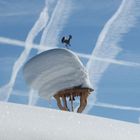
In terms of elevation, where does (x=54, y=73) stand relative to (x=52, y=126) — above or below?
below

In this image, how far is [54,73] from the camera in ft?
32.2

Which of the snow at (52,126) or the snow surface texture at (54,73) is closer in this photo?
the snow at (52,126)

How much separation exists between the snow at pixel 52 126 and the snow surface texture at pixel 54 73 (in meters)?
6.13

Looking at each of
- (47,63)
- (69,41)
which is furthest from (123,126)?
(69,41)

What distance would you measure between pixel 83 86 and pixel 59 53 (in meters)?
2.36

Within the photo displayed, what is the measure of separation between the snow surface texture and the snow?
6.13 meters

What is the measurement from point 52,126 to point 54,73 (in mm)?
6889

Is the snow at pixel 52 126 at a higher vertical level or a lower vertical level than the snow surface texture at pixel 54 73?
higher

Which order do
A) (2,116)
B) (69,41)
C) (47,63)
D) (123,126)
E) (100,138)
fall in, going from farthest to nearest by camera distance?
(69,41), (47,63), (123,126), (100,138), (2,116)

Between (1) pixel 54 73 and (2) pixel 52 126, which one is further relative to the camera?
(1) pixel 54 73

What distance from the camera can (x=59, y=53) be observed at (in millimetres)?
14289

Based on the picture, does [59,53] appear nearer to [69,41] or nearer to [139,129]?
[69,41]

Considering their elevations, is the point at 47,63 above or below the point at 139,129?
below

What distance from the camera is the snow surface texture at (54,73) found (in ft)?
33.1
